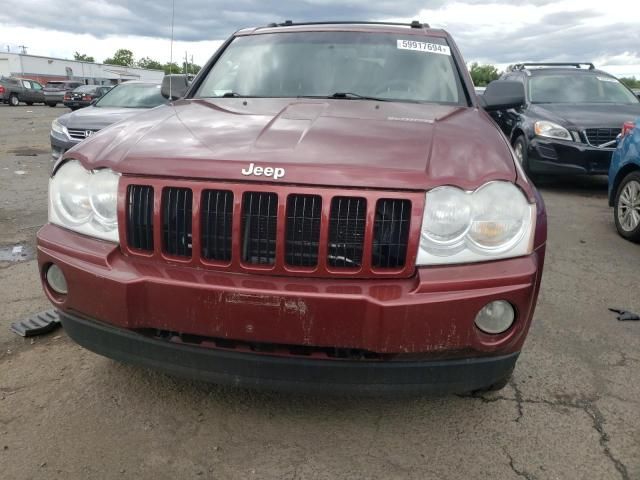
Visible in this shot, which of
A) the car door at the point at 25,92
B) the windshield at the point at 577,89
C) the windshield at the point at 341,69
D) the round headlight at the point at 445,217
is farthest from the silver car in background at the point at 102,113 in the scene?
the car door at the point at 25,92

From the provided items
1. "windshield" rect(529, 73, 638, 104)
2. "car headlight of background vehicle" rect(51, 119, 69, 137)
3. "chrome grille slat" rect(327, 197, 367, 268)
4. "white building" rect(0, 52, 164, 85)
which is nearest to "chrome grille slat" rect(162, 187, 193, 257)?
"chrome grille slat" rect(327, 197, 367, 268)

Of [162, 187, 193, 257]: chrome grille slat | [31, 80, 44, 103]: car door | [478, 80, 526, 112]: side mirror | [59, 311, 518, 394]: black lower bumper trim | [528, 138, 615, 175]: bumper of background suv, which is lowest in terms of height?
[31, 80, 44, 103]: car door

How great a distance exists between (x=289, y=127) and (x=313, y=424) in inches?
51.2

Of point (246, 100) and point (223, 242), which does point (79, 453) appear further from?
point (246, 100)

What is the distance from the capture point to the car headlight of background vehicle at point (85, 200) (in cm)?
226

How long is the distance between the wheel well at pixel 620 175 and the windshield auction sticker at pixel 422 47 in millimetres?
3103

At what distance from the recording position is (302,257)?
6.84 ft

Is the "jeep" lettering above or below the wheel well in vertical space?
above

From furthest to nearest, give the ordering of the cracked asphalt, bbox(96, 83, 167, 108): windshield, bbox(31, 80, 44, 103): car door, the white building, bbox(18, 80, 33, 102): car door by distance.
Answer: the white building, bbox(31, 80, 44, 103): car door, bbox(18, 80, 33, 102): car door, bbox(96, 83, 167, 108): windshield, the cracked asphalt

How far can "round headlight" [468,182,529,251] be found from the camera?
83.0 inches

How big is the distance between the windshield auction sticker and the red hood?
93 cm

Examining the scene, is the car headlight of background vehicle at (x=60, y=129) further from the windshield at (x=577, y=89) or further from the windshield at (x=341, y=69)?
the windshield at (x=577, y=89)

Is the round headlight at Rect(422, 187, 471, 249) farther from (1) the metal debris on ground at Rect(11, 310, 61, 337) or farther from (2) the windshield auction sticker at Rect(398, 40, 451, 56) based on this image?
(1) the metal debris on ground at Rect(11, 310, 61, 337)

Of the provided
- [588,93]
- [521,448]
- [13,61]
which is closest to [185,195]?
[521,448]
